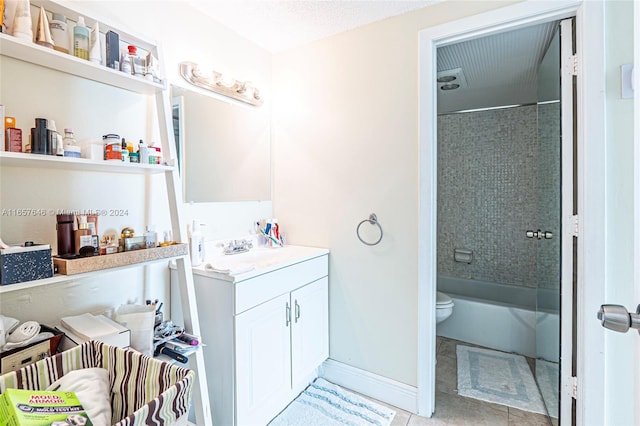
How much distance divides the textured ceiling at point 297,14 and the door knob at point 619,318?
67.6 inches

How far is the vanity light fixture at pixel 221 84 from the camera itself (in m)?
1.76

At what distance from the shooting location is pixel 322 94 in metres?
2.12

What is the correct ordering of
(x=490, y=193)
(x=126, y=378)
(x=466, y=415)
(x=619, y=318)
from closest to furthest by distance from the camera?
1. (x=619, y=318)
2. (x=126, y=378)
3. (x=466, y=415)
4. (x=490, y=193)

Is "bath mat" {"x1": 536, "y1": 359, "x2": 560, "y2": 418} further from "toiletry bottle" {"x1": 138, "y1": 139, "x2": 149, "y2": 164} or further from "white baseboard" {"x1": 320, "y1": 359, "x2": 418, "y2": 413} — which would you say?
"toiletry bottle" {"x1": 138, "y1": 139, "x2": 149, "y2": 164}

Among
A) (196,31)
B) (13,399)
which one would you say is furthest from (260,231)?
(13,399)

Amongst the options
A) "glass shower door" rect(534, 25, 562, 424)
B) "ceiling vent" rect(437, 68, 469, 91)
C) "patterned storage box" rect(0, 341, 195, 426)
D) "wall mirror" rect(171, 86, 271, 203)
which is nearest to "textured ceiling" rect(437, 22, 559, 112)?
"ceiling vent" rect(437, 68, 469, 91)

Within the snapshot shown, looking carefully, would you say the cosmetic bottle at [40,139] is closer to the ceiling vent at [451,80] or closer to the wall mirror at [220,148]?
the wall mirror at [220,148]

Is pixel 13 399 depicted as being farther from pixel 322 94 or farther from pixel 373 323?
pixel 322 94

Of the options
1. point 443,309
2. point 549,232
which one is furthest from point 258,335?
point 549,232

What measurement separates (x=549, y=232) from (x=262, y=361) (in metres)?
1.79

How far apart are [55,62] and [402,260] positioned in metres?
1.85

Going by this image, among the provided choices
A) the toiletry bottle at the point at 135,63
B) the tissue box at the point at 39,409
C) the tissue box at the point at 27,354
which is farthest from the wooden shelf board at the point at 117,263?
the toiletry bottle at the point at 135,63

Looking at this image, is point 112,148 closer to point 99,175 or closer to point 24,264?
point 99,175

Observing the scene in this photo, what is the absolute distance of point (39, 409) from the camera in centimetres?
73
